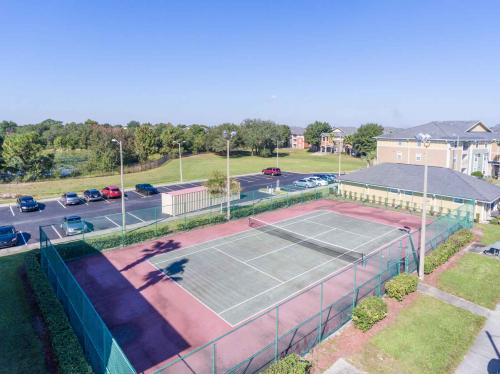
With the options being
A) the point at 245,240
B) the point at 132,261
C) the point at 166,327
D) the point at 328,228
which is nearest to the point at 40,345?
the point at 166,327

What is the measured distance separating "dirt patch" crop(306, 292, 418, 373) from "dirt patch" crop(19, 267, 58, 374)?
394 inches

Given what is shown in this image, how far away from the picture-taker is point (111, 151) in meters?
65.2

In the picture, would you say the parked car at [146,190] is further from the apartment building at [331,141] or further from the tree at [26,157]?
the apartment building at [331,141]

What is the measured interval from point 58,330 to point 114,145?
62.8 m

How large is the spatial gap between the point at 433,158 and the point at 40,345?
179ft

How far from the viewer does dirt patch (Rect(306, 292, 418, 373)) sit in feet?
44.3

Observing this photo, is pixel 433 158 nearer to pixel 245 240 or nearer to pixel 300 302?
pixel 245 240

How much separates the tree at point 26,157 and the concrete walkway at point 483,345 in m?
63.4

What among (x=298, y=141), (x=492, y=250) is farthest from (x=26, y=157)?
(x=298, y=141)

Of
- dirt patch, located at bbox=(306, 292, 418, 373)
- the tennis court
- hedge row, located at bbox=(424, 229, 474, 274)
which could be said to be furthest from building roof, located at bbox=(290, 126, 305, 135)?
dirt patch, located at bbox=(306, 292, 418, 373)

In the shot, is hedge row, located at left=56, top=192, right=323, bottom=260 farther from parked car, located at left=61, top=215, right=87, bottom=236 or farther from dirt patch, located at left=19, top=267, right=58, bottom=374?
dirt patch, located at left=19, top=267, right=58, bottom=374

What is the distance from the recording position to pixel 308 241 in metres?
27.8

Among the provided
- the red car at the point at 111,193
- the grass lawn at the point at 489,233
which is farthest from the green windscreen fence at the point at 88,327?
the grass lawn at the point at 489,233

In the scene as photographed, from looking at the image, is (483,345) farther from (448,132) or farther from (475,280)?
(448,132)
